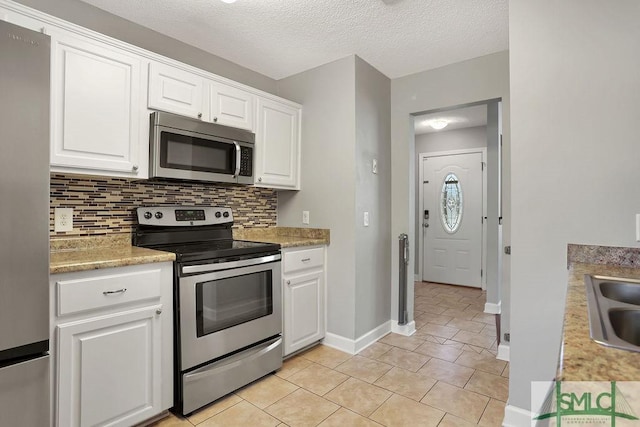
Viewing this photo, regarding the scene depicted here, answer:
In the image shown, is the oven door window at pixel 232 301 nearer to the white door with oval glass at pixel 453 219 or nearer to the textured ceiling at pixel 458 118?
the textured ceiling at pixel 458 118

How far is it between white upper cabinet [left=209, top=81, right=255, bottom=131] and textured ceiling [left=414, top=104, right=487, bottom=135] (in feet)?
7.85

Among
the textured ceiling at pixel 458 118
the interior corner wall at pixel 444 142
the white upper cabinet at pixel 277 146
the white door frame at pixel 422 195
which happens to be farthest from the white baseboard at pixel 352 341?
the interior corner wall at pixel 444 142

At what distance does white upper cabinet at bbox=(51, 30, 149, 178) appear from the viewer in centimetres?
175

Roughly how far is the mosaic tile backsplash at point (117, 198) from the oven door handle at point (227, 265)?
0.68 meters

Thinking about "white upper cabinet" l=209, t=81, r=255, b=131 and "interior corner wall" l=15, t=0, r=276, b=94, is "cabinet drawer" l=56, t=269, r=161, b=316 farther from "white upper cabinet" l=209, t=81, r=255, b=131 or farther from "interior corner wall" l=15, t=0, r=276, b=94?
"interior corner wall" l=15, t=0, r=276, b=94

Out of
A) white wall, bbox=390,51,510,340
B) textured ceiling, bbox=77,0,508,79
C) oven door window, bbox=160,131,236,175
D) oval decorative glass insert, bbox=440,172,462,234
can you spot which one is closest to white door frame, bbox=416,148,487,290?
oval decorative glass insert, bbox=440,172,462,234

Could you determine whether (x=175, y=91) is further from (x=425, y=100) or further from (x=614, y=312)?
(x=614, y=312)

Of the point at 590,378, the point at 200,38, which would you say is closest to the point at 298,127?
the point at 200,38

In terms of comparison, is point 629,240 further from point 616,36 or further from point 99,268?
point 99,268

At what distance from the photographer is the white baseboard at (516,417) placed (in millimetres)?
1760

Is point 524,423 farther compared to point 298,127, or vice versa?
point 298,127

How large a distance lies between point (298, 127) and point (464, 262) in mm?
3533

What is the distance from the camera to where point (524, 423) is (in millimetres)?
1766

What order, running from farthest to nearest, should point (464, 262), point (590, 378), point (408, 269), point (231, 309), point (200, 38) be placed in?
point (464, 262), point (408, 269), point (200, 38), point (231, 309), point (590, 378)
